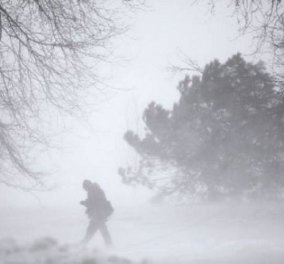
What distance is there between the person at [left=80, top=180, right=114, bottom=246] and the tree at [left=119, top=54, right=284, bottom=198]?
8086mm

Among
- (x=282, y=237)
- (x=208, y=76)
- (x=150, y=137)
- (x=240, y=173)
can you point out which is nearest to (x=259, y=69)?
(x=208, y=76)

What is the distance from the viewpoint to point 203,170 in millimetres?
19875

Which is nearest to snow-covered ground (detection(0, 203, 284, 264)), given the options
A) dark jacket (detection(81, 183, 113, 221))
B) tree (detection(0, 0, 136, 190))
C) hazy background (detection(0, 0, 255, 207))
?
dark jacket (detection(81, 183, 113, 221))

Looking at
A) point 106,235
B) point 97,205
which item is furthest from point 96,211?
point 106,235

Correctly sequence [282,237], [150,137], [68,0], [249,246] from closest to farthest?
[68,0]
[249,246]
[282,237]
[150,137]

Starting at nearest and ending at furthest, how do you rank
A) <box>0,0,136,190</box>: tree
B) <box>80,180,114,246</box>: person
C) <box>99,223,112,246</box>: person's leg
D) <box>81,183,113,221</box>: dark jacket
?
<box>0,0,136,190</box>: tree
<box>99,223,112,246</box>: person's leg
<box>80,180,114,246</box>: person
<box>81,183,113,221</box>: dark jacket

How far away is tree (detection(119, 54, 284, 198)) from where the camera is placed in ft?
60.2

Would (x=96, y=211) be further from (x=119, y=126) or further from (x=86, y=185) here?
(x=119, y=126)

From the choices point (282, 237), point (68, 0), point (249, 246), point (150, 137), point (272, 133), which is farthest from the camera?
point (150, 137)

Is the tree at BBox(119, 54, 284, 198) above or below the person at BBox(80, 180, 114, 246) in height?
above

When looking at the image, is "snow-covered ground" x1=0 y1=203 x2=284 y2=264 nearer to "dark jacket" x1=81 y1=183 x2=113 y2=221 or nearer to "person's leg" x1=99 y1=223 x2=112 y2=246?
"person's leg" x1=99 y1=223 x2=112 y2=246

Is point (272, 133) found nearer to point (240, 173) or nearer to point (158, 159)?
point (240, 173)

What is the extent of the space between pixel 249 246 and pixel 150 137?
39.6 feet

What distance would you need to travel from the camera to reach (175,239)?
497 inches
